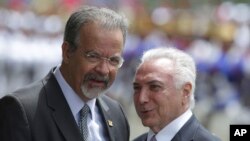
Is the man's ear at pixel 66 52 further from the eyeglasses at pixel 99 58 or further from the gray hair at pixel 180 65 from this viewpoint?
the gray hair at pixel 180 65

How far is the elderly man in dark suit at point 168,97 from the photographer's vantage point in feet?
13.0

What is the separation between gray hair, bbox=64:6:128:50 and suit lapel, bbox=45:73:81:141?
0.76 feet

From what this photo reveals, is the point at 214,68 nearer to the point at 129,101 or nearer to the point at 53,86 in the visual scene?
the point at 129,101

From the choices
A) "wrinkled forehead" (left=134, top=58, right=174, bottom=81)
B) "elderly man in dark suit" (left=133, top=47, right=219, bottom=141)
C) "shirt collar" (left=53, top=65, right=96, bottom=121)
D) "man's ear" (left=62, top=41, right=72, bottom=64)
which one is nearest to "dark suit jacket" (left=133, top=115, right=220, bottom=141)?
"elderly man in dark suit" (left=133, top=47, right=219, bottom=141)

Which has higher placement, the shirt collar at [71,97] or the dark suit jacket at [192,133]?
the shirt collar at [71,97]

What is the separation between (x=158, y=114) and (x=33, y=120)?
1.99 ft

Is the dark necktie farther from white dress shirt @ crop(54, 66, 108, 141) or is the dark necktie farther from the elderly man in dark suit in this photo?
the elderly man in dark suit

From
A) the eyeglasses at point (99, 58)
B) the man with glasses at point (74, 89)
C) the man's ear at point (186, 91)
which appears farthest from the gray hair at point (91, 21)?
the man's ear at point (186, 91)

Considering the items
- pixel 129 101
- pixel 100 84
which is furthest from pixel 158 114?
A: pixel 129 101

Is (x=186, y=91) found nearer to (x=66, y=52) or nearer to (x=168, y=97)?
(x=168, y=97)

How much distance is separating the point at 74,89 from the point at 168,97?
0.46 m

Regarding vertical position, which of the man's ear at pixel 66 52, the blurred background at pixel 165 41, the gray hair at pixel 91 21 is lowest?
the blurred background at pixel 165 41

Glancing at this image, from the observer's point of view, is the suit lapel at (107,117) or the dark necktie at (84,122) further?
the suit lapel at (107,117)

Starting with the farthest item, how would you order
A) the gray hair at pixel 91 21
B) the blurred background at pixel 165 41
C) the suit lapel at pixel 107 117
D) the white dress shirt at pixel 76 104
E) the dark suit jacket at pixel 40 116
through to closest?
the blurred background at pixel 165 41, the suit lapel at pixel 107 117, the white dress shirt at pixel 76 104, the gray hair at pixel 91 21, the dark suit jacket at pixel 40 116
